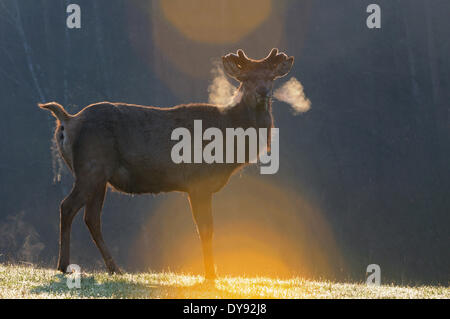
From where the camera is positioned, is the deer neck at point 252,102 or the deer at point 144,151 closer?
the deer at point 144,151

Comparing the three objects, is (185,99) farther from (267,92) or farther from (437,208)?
(267,92)

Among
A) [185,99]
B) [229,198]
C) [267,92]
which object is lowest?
[229,198]

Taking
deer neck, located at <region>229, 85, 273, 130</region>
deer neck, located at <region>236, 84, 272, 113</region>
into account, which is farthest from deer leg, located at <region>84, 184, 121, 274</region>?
deer neck, located at <region>236, 84, 272, 113</region>

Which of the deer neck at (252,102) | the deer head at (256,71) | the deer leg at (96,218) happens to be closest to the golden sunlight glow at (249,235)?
the deer leg at (96,218)

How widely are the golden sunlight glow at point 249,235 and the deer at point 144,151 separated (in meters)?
26.5

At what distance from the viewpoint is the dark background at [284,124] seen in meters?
41.3

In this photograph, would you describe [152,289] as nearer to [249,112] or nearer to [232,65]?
[249,112]

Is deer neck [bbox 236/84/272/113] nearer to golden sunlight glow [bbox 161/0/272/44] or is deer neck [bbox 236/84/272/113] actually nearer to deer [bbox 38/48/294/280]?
deer [bbox 38/48/294/280]

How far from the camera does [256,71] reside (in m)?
10.4

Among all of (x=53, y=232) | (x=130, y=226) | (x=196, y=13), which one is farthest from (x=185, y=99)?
(x=53, y=232)

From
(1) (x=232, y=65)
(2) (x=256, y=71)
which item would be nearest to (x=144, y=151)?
(1) (x=232, y=65)

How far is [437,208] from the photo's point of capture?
42188mm

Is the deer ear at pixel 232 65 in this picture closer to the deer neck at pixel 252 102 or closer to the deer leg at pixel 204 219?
the deer neck at pixel 252 102

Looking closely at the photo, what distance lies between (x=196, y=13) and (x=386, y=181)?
74.9 ft
